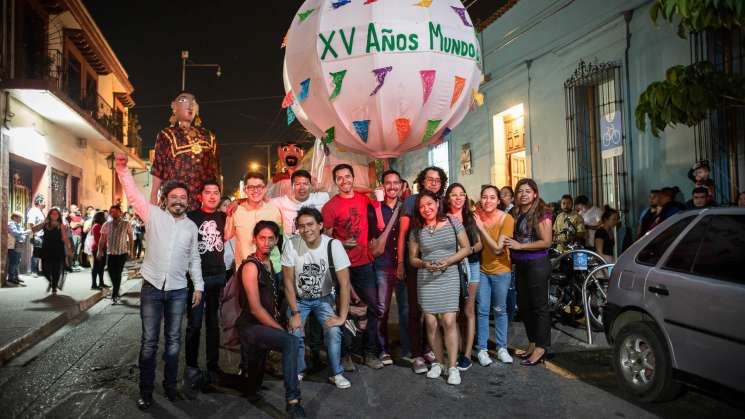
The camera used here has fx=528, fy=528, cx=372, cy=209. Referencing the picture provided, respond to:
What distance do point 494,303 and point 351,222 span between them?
177 centimetres

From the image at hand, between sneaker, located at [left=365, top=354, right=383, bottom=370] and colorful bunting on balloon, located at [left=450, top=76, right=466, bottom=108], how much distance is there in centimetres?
273

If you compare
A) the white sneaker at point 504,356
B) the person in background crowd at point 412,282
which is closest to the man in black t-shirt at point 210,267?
the person in background crowd at point 412,282

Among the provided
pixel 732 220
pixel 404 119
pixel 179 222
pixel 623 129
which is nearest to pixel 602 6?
pixel 623 129

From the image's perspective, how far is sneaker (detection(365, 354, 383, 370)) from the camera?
5.34 meters

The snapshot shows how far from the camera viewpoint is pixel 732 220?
380 cm

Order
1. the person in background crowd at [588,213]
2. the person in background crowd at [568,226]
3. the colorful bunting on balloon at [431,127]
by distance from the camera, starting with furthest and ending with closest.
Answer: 1. the person in background crowd at [588,213]
2. the person in background crowd at [568,226]
3. the colorful bunting on balloon at [431,127]

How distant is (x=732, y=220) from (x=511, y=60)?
35.4 feet

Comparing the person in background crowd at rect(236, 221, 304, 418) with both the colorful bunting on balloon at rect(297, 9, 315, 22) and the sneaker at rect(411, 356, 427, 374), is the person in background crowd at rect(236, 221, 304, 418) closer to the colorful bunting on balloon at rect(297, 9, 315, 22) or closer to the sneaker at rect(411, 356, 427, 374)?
the sneaker at rect(411, 356, 427, 374)

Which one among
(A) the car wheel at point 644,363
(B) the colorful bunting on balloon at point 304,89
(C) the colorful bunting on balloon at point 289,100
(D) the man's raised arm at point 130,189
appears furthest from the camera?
(C) the colorful bunting on balloon at point 289,100

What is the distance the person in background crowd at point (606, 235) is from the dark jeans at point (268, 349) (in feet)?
21.0

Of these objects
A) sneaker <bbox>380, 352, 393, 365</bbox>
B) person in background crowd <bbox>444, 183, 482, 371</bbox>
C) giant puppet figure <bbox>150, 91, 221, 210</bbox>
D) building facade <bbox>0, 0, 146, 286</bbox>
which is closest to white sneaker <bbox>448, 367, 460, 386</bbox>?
person in background crowd <bbox>444, 183, 482, 371</bbox>

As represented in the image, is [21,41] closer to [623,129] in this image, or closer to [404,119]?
[404,119]

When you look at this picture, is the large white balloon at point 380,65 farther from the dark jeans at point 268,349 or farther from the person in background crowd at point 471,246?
the dark jeans at point 268,349

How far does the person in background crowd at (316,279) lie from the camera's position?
473 cm
